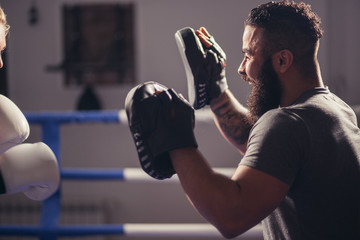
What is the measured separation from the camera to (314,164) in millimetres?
958

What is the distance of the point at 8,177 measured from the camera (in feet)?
3.54

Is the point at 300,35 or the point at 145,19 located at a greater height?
the point at 300,35

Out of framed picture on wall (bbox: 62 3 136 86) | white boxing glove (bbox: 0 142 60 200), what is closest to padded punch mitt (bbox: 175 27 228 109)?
white boxing glove (bbox: 0 142 60 200)

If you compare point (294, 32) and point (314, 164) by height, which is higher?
point (294, 32)

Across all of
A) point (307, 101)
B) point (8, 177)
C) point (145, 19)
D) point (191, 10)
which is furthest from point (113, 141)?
point (307, 101)

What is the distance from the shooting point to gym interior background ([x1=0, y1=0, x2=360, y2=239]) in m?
3.34

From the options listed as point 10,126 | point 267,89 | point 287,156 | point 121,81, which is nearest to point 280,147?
point 287,156

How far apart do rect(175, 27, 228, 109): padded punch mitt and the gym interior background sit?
1.86 metres

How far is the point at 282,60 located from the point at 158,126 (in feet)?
1.29

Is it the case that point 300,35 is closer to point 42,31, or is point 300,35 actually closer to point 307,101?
point 307,101

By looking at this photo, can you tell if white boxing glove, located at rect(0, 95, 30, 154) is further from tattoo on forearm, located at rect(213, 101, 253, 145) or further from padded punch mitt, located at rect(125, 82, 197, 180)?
tattoo on forearm, located at rect(213, 101, 253, 145)

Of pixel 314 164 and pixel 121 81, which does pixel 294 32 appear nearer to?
pixel 314 164

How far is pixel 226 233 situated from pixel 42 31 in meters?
3.10

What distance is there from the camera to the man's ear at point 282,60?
108cm
